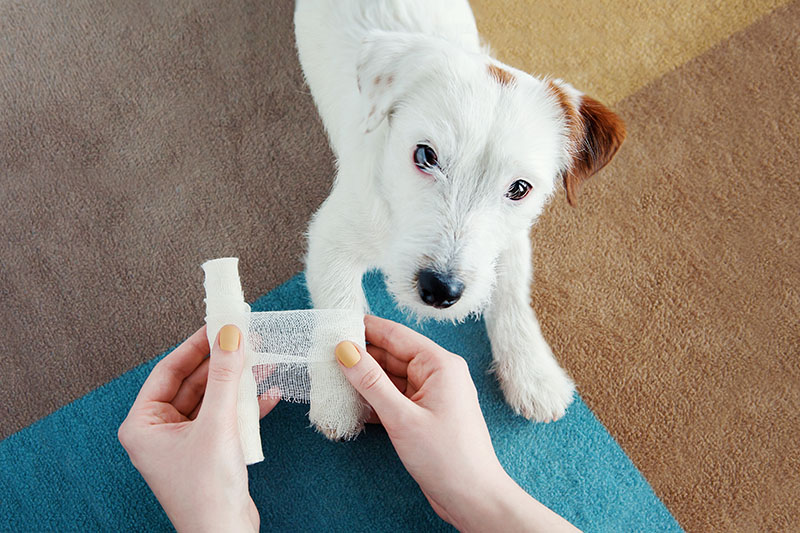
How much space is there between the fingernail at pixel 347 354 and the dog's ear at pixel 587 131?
2.75 ft

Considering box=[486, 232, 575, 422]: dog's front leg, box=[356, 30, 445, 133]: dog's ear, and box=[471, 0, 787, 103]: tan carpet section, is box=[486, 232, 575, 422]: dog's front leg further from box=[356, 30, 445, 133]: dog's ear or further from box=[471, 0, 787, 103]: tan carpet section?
box=[471, 0, 787, 103]: tan carpet section

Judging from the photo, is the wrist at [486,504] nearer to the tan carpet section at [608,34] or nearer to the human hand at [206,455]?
the human hand at [206,455]

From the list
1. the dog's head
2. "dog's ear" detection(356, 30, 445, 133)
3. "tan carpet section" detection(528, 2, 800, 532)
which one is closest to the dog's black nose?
the dog's head

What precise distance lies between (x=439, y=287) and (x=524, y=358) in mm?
754

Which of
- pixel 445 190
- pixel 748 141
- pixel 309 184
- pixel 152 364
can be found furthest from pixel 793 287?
pixel 152 364

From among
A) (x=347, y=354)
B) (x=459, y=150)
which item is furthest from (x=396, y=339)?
(x=459, y=150)

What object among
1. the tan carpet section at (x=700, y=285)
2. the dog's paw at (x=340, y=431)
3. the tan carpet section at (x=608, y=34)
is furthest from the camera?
the tan carpet section at (x=608, y=34)

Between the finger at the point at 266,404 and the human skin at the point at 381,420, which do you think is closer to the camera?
the human skin at the point at 381,420

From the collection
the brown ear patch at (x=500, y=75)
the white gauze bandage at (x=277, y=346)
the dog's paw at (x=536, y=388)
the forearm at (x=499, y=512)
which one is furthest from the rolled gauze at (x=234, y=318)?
the dog's paw at (x=536, y=388)

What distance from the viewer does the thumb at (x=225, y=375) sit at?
4.32 feet

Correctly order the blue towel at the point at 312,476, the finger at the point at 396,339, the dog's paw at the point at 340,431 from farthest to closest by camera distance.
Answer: the blue towel at the point at 312,476 < the dog's paw at the point at 340,431 < the finger at the point at 396,339

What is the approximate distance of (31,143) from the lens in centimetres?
236

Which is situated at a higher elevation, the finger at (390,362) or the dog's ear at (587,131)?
the dog's ear at (587,131)

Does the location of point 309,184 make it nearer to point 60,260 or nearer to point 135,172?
point 135,172
